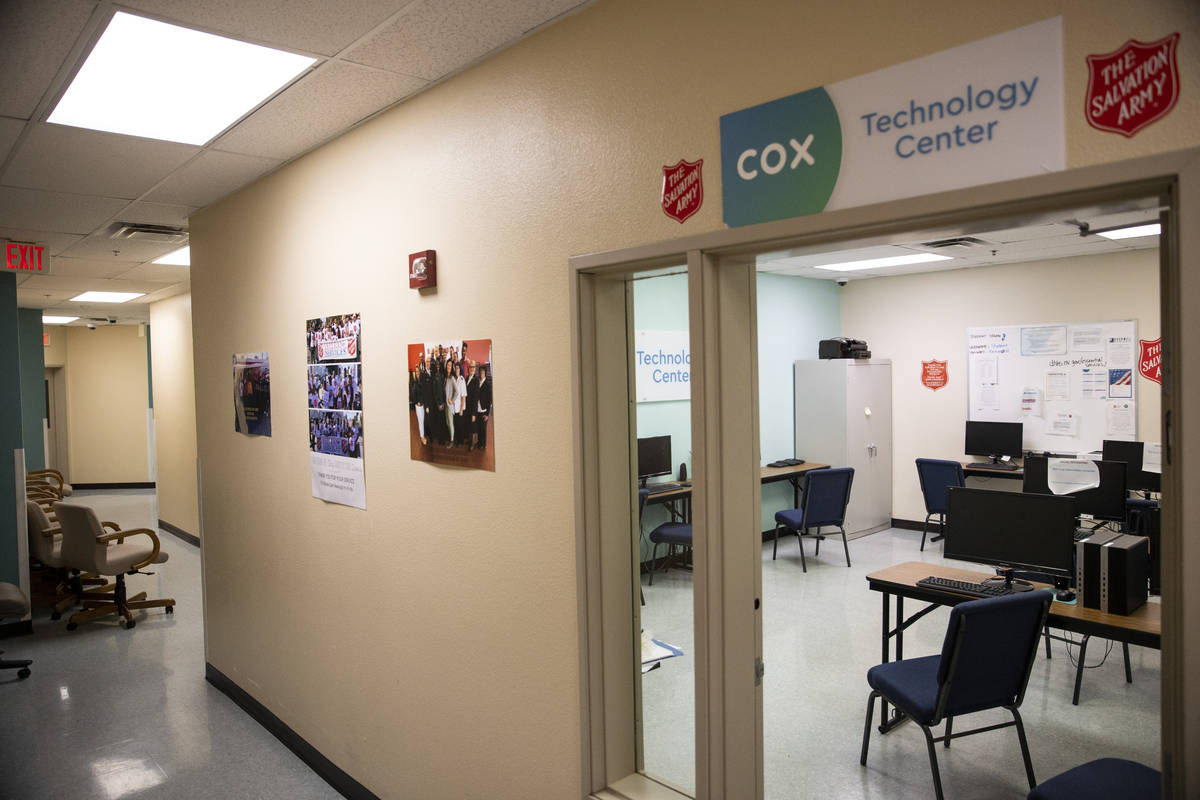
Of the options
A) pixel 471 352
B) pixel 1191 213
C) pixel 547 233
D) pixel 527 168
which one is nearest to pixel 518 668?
pixel 471 352

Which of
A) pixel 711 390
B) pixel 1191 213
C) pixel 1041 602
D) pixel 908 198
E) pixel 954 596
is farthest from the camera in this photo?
pixel 954 596

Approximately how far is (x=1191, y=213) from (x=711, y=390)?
976 millimetres

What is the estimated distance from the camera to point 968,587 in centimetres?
350

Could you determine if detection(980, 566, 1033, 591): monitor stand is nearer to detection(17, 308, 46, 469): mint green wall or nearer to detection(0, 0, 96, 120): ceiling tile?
detection(0, 0, 96, 120): ceiling tile

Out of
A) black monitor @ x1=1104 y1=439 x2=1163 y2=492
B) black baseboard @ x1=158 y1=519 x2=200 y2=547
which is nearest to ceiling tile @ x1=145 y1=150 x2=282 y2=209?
black baseboard @ x1=158 y1=519 x2=200 y2=547

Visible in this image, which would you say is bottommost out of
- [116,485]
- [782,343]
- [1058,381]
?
[116,485]

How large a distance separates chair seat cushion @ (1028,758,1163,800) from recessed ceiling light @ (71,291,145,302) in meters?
8.75

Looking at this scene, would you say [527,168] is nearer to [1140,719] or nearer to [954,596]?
[954,596]

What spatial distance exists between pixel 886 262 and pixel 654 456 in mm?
3007

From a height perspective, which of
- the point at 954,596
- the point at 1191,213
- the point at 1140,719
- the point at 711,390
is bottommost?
the point at 1140,719

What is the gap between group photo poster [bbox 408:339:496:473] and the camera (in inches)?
96.4

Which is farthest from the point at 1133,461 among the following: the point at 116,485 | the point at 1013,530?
the point at 116,485

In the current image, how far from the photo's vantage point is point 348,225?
309cm

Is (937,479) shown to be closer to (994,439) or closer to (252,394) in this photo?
(994,439)
